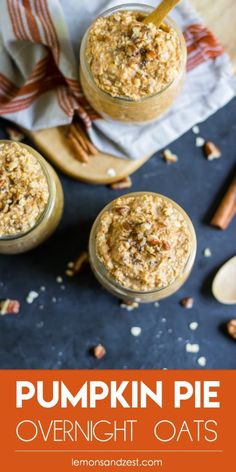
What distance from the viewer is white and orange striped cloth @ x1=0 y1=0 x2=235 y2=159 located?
1.70m

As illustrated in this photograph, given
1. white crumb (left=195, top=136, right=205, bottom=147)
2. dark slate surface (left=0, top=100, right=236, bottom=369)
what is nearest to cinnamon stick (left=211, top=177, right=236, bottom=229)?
dark slate surface (left=0, top=100, right=236, bottom=369)

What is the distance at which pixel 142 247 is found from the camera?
1.58 m

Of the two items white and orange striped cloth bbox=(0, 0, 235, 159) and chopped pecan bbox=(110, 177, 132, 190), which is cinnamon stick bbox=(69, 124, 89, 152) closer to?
white and orange striped cloth bbox=(0, 0, 235, 159)

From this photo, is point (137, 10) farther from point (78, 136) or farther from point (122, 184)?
point (122, 184)

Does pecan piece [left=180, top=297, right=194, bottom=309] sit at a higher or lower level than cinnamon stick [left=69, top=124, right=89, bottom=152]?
lower

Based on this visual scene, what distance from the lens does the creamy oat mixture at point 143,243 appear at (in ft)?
5.20

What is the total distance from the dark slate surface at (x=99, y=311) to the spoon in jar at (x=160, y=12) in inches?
17.7

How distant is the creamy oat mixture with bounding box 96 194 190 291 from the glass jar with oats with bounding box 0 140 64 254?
155 mm

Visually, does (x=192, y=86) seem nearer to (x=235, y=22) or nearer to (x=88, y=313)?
(x=235, y=22)

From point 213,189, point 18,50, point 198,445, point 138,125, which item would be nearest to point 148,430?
point 198,445

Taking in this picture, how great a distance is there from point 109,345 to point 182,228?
45 centimetres

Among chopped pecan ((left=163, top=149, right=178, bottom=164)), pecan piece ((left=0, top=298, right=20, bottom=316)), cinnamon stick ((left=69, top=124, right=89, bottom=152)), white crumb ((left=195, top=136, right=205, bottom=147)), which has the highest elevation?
white crumb ((left=195, top=136, right=205, bottom=147))

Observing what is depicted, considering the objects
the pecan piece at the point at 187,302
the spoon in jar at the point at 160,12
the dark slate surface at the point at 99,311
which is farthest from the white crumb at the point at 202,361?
the spoon in jar at the point at 160,12

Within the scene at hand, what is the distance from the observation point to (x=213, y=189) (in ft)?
6.31
